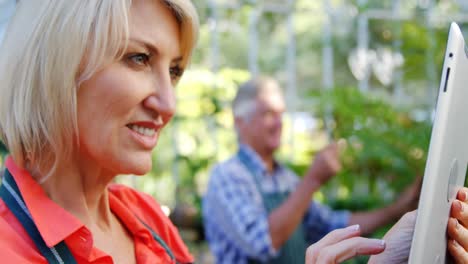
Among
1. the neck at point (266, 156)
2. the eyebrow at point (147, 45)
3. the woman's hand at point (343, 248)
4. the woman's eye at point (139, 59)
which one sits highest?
the eyebrow at point (147, 45)

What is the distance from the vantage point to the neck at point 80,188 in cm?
118

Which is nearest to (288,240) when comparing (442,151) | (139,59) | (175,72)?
(175,72)

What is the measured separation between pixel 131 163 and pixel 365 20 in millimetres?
2582

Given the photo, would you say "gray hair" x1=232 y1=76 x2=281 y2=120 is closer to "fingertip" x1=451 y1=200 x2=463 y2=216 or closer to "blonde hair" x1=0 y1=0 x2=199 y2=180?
"blonde hair" x1=0 y1=0 x2=199 y2=180

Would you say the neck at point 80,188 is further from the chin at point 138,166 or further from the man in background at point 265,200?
the man in background at point 265,200

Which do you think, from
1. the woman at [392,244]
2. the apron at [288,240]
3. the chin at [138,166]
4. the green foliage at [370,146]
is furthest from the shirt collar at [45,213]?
the green foliage at [370,146]

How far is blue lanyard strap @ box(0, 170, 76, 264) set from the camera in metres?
1.08

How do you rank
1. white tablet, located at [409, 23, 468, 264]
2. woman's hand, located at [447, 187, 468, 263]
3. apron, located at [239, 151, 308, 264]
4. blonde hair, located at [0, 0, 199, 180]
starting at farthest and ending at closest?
apron, located at [239, 151, 308, 264], blonde hair, located at [0, 0, 199, 180], woman's hand, located at [447, 187, 468, 263], white tablet, located at [409, 23, 468, 264]

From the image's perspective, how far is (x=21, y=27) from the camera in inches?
44.8

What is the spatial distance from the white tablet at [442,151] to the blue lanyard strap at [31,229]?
0.56 meters

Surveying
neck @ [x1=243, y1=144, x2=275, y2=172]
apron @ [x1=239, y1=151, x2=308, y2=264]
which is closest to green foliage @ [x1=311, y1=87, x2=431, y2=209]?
neck @ [x1=243, y1=144, x2=275, y2=172]

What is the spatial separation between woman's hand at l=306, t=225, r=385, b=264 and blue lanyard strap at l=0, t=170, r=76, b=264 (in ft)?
1.34

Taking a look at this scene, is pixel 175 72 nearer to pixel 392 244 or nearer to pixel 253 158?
pixel 392 244

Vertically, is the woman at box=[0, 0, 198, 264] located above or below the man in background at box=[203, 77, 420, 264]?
above
